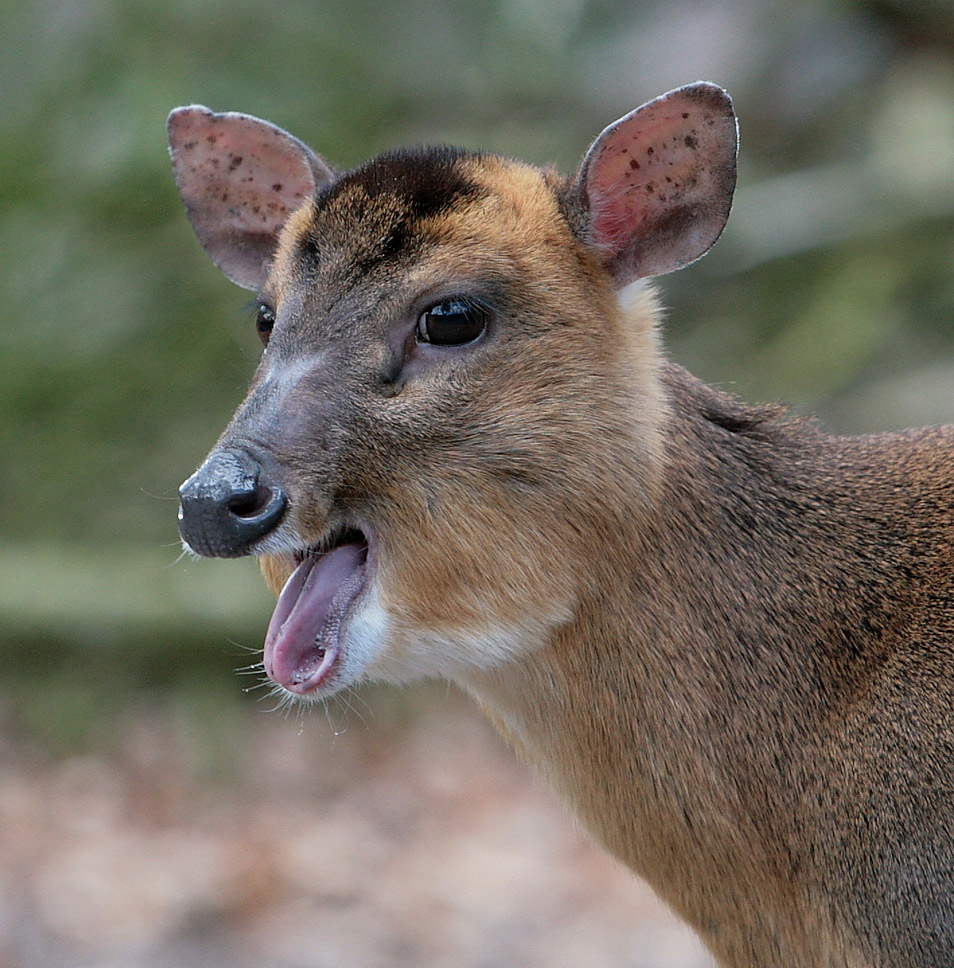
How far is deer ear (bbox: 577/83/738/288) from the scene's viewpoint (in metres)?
3.46

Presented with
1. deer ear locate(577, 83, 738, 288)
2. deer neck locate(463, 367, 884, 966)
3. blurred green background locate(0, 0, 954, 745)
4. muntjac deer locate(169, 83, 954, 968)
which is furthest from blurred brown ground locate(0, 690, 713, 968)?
deer ear locate(577, 83, 738, 288)

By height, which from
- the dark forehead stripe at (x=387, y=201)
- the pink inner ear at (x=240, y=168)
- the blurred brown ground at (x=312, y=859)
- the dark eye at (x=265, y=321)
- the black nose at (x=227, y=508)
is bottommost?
the blurred brown ground at (x=312, y=859)

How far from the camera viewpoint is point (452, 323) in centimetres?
335

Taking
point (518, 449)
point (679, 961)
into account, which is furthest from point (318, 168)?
point (679, 961)

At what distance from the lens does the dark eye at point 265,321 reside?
375 centimetres

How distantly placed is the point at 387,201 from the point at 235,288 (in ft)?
22.1

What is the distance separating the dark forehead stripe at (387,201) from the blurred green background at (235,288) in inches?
197

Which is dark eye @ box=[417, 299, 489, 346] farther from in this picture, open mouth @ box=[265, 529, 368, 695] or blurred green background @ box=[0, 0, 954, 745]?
blurred green background @ box=[0, 0, 954, 745]

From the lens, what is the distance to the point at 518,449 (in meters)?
3.29

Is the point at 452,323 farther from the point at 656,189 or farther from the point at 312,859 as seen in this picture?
the point at 312,859

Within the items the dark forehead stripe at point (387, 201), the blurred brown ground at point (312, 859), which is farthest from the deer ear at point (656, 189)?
the blurred brown ground at point (312, 859)

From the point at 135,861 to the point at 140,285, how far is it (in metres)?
4.25

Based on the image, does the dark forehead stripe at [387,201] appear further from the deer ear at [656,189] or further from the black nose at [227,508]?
A: the black nose at [227,508]

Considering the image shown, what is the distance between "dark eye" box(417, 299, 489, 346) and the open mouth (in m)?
0.49
